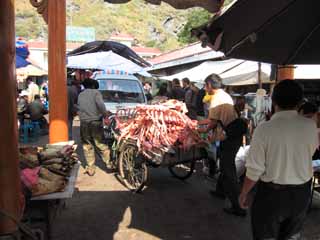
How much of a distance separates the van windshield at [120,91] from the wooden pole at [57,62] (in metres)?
5.27

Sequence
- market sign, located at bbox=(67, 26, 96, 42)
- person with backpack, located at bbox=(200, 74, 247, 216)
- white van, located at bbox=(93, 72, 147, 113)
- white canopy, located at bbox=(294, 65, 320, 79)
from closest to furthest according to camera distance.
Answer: person with backpack, located at bbox=(200, 74, 247, 216) → white canopy, located at bbox=(294, 65, 320, 79) → white van, located at bbox=(93, 72, 147, 113) → market sign, located at bbox=(67, 26, 96, 42)

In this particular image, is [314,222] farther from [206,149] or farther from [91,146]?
[91,146]

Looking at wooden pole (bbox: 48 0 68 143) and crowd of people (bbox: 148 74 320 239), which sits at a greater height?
wooden pole (bbox: 48 0 68 143)

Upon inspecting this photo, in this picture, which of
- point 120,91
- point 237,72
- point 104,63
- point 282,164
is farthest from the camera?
point 104,63

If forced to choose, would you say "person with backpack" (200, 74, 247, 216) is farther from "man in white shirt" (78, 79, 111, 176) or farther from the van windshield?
the van windshield

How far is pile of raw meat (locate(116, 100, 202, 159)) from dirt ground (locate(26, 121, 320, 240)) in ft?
2.89

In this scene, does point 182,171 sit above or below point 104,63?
below

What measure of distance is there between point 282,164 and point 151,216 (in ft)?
9.85

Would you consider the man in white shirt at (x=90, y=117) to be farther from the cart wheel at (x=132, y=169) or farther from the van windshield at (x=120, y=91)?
the van windshield at (x=120, y=91)

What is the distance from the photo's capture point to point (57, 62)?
15.7 ft

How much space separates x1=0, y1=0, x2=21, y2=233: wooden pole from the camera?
203 centimetres

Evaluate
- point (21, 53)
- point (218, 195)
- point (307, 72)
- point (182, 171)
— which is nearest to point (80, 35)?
point (21, 53)

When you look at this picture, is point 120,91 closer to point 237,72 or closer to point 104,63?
point 104,63

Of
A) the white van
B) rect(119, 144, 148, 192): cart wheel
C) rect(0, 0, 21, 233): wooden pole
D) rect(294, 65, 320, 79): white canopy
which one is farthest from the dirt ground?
rect(294, 65, 320, 79): white canopy
